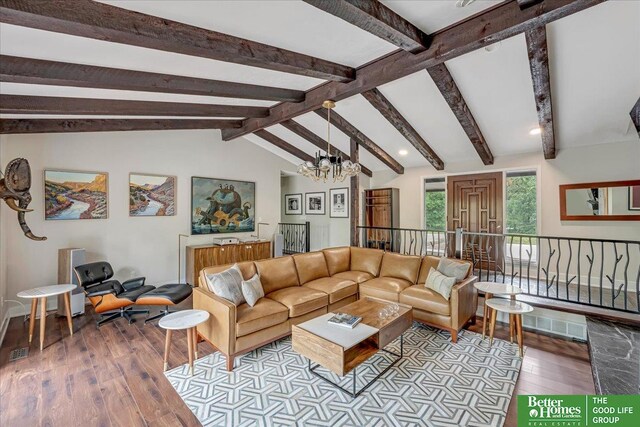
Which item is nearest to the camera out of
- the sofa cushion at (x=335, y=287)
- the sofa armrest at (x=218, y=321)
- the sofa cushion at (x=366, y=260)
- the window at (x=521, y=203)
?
the sofa armrest at (x=218, y=321)

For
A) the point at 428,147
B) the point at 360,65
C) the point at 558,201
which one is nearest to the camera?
the point at 360,65

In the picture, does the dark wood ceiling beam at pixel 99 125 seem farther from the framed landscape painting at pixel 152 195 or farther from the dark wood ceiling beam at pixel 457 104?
the dark wood ceiling beam at pixel 457 104

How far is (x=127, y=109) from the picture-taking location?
137 inches

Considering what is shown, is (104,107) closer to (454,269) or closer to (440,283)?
(440,283)

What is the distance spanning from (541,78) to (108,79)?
177 inches

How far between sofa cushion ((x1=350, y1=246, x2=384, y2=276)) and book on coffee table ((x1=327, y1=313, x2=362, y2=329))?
6.31ft

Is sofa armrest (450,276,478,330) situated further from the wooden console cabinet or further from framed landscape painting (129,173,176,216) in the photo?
framed landscape painting (129,173,176,216)

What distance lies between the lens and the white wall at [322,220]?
767 centimetres

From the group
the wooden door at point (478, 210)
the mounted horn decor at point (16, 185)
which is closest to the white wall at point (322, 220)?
the wooden door at point (478, 210)

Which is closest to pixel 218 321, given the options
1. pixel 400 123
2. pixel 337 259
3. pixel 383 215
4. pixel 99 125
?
pixel 337 259

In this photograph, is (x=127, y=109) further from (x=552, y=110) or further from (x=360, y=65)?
(x=552, y=110)

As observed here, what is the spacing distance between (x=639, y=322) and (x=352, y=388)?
3480mm

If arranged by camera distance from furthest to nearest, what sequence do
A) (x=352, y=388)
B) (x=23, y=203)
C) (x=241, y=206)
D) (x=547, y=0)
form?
(x=241, y=206) < (x=23, y=203) < (x=352, y=388) < (x=547, y=0)

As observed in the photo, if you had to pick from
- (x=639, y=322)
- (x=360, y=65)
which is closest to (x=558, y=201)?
(x=639, y=322)
